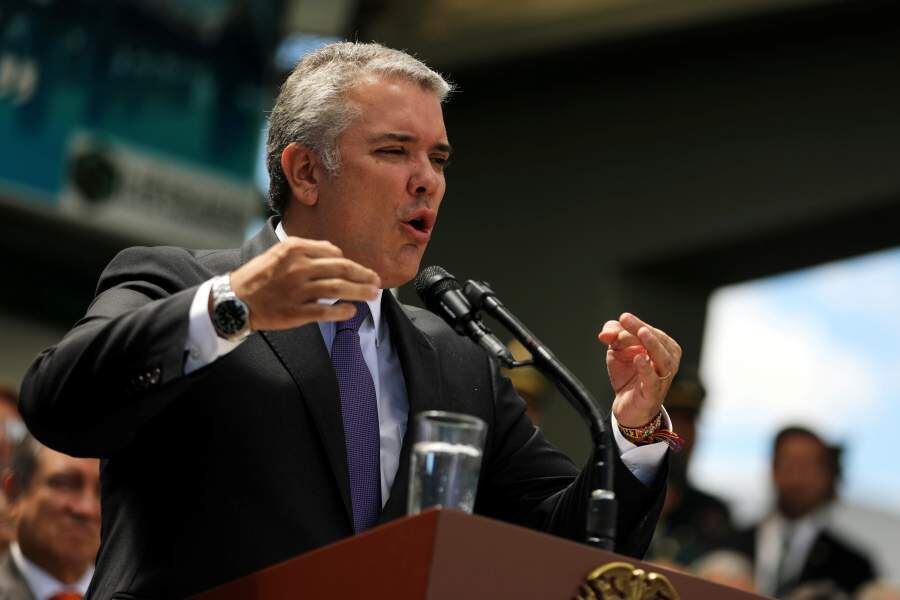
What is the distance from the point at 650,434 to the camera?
240cm

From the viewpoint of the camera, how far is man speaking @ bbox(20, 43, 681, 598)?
2.11 meters

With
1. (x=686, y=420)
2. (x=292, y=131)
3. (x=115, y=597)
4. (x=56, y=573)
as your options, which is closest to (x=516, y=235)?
(x=686, y=420)

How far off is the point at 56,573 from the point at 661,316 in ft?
15.0

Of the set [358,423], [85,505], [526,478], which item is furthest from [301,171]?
[85,505]

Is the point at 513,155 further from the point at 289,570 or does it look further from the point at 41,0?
the point at 289,570

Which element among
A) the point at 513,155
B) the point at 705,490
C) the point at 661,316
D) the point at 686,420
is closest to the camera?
the point at 686,420

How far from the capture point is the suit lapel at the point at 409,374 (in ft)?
7.73

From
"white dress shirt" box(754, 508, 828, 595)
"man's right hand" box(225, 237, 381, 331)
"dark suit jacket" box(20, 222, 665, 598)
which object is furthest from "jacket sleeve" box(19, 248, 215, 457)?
"white dress shirt" box(754, 508, 828, 595)

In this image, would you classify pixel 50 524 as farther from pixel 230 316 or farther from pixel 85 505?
pixel 230 316

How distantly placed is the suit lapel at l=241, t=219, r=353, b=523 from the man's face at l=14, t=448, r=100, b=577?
1.99 m

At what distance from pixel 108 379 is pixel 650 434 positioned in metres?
0.82

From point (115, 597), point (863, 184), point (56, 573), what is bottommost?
point (56, 573)

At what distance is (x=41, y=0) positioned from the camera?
6.71 m

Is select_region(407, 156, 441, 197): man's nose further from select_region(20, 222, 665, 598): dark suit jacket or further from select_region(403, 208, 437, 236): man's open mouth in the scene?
select_region(20, 222, 665, 598): dark suit jacket
